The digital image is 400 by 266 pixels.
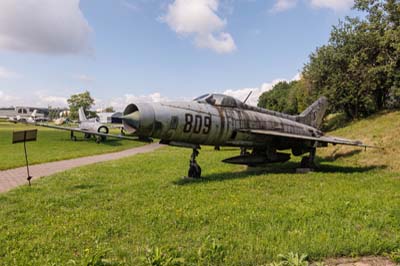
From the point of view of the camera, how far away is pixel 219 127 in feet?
32.6

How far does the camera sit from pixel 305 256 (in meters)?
3.90

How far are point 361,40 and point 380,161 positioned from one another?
59.6 feet

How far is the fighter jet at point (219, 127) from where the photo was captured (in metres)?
8.32

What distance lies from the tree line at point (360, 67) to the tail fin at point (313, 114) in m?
9.66

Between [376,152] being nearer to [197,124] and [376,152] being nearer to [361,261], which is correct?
[197,124]

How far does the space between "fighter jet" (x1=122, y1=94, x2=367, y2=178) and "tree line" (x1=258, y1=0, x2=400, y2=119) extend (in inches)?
587

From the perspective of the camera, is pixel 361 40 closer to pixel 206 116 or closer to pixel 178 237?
pixel 206 116

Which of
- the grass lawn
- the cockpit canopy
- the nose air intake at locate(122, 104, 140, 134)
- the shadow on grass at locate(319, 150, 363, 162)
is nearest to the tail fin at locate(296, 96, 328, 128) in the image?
the shadow on grass at locate(319, 150, 363, 162)

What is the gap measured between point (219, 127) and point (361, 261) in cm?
643

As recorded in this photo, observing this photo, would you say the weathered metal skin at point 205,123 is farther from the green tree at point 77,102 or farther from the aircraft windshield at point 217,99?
the green tree at point 77,102

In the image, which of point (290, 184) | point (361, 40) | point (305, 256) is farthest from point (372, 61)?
point (305, 256)

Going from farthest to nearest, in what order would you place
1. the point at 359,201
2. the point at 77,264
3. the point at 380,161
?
the point at 380,161 < the point at 359,201 < the point at 77,264

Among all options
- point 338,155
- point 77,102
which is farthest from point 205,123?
point 77,102

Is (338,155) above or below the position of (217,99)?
below
